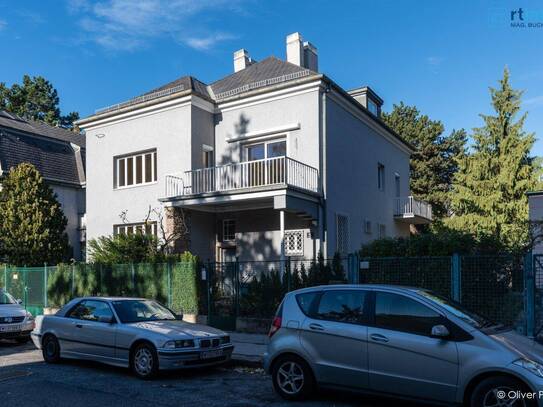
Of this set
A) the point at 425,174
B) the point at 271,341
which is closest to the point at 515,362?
the point at 271,341

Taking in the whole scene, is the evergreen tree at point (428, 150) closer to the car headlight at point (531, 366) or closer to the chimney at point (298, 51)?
the chimney at point (298, 51)

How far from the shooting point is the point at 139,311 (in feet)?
31.2

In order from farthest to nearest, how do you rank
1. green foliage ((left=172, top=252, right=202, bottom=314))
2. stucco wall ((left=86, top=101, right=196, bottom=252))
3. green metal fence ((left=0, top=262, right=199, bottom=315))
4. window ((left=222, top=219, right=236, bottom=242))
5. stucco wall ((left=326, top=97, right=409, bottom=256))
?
window ((left=222, top=219, right=236, bottom=242)) < stucco wall ((left=86, top=101, right=196, bottom=252)) < stucco wall ((left=326, top=97, right=409, bottom=256)) < green metal fence ((left=0, top=262, right=199, bottom=315)) < green foliage ((left=172, top=252, right=202, bottom=314))

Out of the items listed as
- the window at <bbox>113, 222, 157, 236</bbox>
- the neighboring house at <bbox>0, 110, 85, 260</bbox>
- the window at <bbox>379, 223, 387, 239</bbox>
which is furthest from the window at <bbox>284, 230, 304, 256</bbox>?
the neighboring house at <bbox>0, 110, 85, 260</bbox>

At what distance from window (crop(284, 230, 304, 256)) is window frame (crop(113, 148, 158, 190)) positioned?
569 cm

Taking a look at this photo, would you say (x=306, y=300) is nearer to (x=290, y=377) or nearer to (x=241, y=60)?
(x=290, y=377)

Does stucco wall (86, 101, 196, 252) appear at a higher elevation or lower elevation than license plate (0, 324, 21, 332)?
higher

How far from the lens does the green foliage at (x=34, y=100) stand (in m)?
50.1

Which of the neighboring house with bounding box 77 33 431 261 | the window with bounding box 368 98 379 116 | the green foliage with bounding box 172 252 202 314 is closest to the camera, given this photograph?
the green foliage with bounding box 172 252 202 314

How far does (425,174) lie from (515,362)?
116ft

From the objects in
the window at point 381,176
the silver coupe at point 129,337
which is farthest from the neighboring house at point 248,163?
the silver coupe at point 129,337

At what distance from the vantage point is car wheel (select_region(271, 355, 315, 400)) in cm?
674

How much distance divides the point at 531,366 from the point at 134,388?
207 inches

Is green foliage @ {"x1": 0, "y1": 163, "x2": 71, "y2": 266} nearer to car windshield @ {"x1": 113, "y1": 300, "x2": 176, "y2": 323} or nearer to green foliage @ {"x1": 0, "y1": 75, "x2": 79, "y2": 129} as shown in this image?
car windshield @ {"x1": 113, "y1": 300, "x2": 176, "y2": 323}
